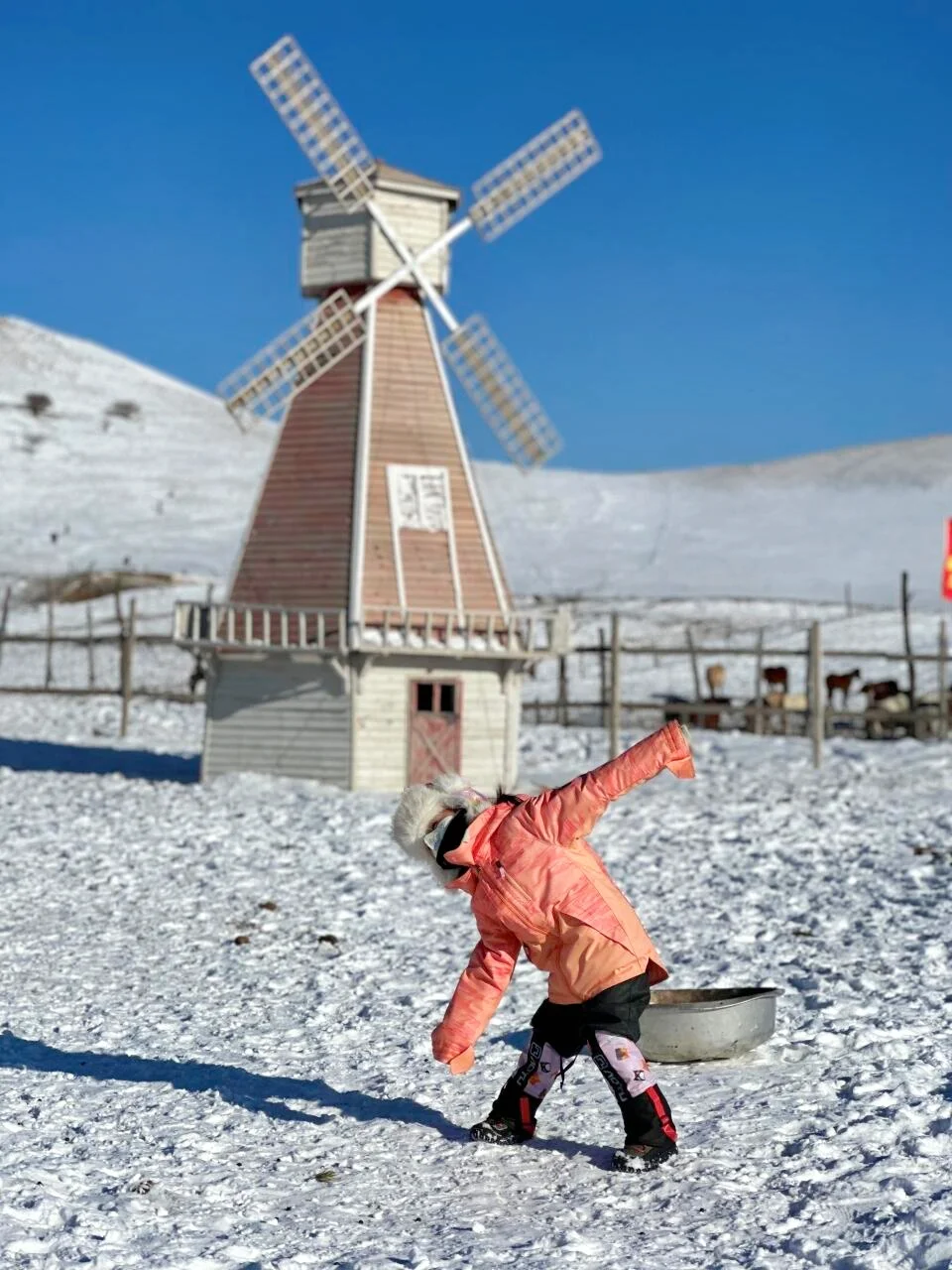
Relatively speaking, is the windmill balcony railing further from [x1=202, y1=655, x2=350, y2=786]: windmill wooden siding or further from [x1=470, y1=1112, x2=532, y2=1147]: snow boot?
[x1=470, y1=1112, x2=532, y2=1147]: snow boot

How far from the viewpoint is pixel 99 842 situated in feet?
44.9

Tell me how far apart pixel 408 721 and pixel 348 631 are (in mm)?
1320

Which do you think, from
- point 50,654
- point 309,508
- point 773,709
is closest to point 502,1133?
point 309,508

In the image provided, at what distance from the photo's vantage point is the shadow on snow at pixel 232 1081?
21.1ft

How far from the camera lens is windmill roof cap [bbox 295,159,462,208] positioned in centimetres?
1952

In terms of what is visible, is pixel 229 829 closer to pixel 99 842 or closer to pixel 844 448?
pixel 99 842

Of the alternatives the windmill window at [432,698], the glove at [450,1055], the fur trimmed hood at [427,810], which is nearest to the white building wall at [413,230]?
the windmill window at [432,698]

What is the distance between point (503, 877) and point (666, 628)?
3726cm

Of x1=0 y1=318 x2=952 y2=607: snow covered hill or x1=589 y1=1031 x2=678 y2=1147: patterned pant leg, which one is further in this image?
x1=0 y1=318 x2=952 y2=607: snow covered hill

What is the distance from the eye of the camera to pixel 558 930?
569 cm

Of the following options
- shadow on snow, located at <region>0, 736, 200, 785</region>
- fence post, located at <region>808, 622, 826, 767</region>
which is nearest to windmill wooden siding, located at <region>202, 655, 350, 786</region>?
shadow on snow, located at <region>0, 736, 200, 785</region>

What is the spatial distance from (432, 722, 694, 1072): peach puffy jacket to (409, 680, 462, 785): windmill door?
12559 millimetres

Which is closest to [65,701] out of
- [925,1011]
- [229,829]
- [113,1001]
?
[229,829]

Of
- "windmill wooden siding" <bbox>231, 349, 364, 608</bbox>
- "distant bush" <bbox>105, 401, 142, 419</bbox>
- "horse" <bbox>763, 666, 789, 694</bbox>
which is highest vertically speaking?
"distant bush" <bbox>105, 401, 142, 419</bbox>
